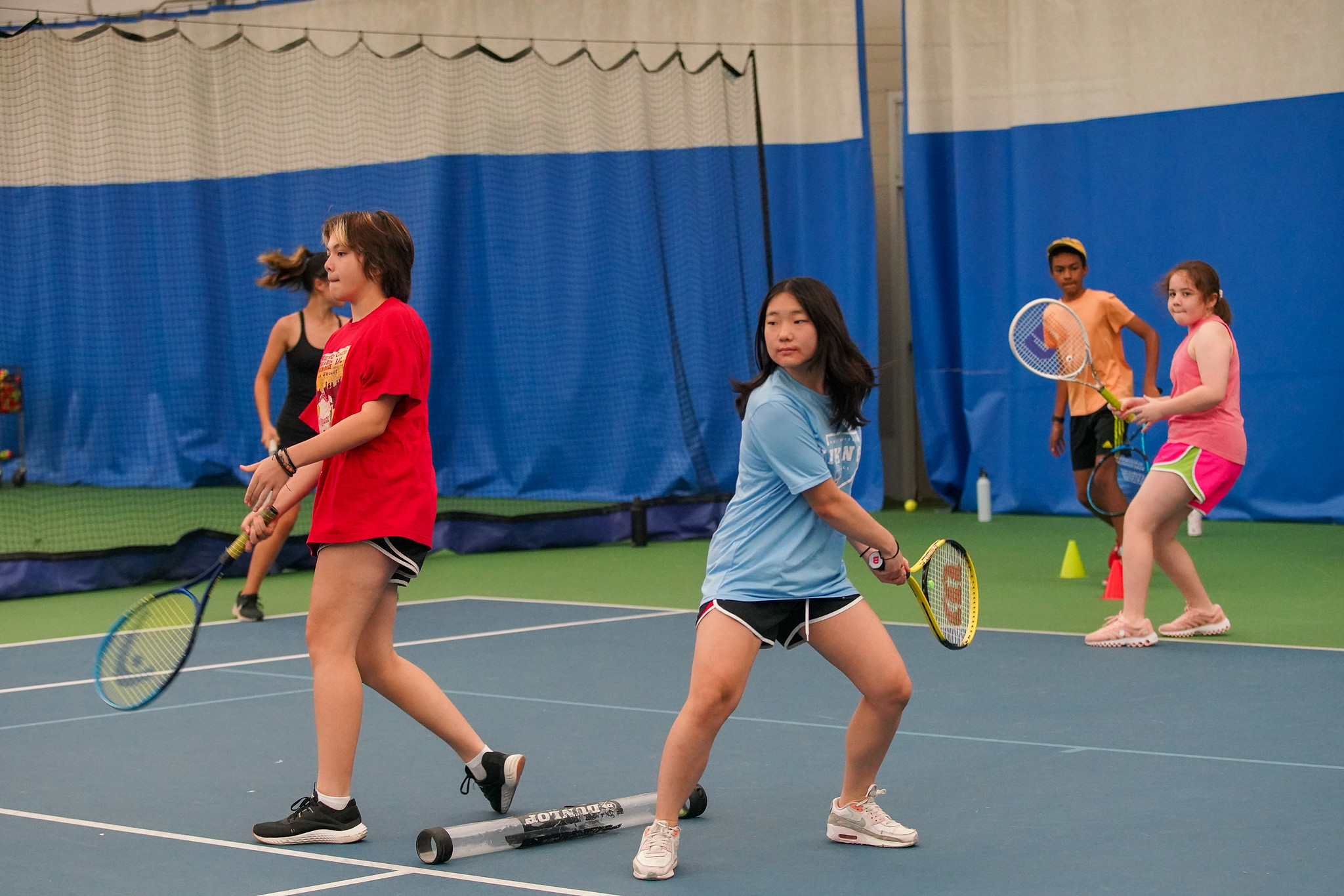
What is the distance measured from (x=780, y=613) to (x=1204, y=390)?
322 centimetres

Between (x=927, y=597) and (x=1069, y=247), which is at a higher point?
(x=1069, y=247)

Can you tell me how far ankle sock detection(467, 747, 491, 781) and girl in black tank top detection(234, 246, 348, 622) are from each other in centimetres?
323

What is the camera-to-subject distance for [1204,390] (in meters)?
6.12

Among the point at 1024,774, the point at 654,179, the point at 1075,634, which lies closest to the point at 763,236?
the point at 654,179

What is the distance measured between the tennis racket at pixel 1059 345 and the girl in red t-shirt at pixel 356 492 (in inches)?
149

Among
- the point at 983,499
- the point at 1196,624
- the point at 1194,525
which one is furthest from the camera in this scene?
the point at 983,499

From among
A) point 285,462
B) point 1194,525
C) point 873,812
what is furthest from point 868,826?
point 1194,525

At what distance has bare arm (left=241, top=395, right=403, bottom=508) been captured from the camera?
3674 mm

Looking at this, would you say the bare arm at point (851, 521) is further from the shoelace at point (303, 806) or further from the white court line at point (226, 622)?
the white court line at point (226, 622)

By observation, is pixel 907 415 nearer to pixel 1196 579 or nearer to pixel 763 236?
pixel 763 236

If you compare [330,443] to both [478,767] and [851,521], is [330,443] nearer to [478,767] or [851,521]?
[478,767]

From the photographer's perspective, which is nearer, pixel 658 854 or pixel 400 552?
pixel 658 854

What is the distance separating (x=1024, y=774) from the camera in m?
4.29

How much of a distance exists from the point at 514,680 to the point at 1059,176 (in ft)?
22.5
